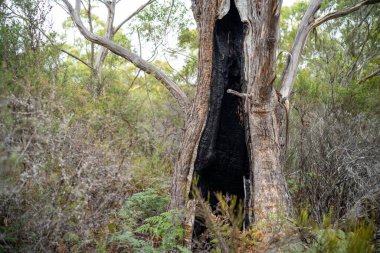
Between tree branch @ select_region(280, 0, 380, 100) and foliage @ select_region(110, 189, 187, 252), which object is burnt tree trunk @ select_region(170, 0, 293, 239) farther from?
tree branch @ select_region(280, 0, 380, 100)

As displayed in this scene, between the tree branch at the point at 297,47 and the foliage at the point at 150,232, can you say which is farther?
the tree branch at the point at 297,47

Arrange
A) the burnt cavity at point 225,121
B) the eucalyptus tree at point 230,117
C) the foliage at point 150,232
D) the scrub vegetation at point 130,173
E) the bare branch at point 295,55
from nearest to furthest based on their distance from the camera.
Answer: the scrub vegetation at point 130,173 → the foliage at point 150,232 → the eucalyptus tree at point 230,117 → the burnt cavity at point 225,121 → the bare branch at point 295,55

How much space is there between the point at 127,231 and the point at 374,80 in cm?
1073

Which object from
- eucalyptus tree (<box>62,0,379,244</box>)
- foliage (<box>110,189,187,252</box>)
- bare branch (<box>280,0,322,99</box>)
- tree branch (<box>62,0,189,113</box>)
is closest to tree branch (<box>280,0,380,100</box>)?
bare branch (<box>280,0,322,99</box>)

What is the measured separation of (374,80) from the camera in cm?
1180

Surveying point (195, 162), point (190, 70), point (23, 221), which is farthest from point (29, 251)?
point (190, 70)

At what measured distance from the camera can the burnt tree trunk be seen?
14.9 feet

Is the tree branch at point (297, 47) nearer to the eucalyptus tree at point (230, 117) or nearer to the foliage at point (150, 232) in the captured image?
the eucalyptus tree at point (230, 117)

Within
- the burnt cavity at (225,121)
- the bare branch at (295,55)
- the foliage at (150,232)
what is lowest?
the foliage at (150,232)

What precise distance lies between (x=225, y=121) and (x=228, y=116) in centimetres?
8

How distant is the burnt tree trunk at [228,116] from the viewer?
455cm

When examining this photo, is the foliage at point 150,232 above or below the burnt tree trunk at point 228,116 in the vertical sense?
below

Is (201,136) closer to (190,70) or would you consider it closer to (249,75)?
(249,75)

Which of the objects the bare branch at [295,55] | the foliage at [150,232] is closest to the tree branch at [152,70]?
the bare branch at [295,55]
